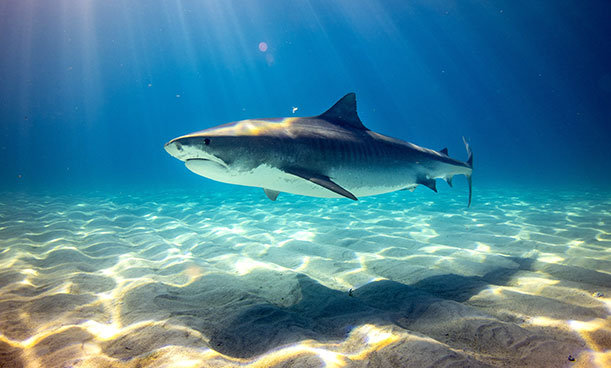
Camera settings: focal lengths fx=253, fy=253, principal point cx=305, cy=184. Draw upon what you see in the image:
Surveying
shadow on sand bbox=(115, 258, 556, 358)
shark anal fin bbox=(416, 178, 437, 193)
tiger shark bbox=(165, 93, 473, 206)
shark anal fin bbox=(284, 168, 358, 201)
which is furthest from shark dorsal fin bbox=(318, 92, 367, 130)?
shadow on sand bbox=(115, 258, 556, 358)

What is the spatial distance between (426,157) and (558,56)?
186 ft

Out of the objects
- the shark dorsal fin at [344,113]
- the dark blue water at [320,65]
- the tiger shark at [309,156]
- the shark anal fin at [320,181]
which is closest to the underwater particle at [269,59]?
the dark blue water at [320,65]

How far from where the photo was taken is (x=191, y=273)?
11.7 ft

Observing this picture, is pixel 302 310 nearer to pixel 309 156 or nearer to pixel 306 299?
pixel 306 299

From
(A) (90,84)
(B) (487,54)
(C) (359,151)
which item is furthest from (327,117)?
(A) (90,84)

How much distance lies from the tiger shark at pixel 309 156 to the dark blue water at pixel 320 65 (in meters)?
29.6

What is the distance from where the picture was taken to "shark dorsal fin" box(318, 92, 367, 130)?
14.1ft

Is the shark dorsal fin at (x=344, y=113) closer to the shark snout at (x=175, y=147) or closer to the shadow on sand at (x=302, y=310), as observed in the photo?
the shark snout at (x=175, y=147)

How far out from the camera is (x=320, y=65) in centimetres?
6025

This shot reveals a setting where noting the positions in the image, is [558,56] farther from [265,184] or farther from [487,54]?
[265,184]

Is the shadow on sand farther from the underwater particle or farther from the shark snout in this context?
the underwater particle

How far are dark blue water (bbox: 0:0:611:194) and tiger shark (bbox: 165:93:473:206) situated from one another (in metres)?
29.6

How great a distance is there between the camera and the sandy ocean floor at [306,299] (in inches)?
66.8

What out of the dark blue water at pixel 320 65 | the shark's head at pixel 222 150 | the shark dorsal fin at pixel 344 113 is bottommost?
the shark's head at pixel 222 150
